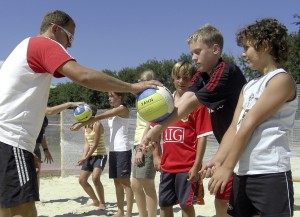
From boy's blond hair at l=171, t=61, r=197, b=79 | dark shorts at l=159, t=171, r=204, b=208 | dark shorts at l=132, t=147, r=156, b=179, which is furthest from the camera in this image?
dark shorts at l=132, t=147, r=156, b=179

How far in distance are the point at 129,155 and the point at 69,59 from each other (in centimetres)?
374

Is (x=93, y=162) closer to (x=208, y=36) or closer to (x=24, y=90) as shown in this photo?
(x=24, y=90)

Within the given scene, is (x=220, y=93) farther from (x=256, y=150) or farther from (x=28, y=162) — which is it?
(x=28, y=162)

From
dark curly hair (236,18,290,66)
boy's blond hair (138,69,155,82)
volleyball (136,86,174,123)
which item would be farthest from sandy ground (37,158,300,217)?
dark curly hair (236,18,290,66)

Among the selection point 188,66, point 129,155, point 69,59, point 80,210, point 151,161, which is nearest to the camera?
point 69,59

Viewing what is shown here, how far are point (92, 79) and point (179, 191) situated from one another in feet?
5.57

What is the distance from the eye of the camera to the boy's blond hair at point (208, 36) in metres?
3.82

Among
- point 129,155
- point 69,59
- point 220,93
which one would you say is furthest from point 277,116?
point 129,155

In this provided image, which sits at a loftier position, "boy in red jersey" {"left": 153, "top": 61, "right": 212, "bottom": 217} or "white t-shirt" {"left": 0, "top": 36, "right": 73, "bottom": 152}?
"white t-shirt" {"left": 0, "top": 36, "right": 73, "bottom": 152}

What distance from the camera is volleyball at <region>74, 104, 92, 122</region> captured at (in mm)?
6781

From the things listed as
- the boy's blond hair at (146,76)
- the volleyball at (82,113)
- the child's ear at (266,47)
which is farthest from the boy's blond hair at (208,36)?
the volleyball at (82,113)

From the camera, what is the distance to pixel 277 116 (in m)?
A: 2.82

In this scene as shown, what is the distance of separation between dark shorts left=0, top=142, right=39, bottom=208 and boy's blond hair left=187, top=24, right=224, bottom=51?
67.0 inches

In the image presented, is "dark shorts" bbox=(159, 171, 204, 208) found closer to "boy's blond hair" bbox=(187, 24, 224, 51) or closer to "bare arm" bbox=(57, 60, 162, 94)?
"bare arm" bbox=(57, 60, 162, 94)
